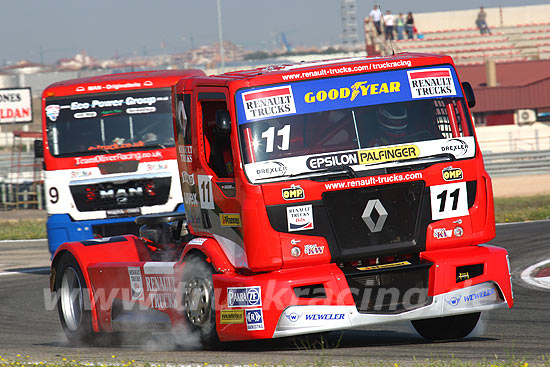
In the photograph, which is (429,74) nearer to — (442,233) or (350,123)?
(350,123)

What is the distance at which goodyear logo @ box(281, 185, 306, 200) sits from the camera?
6805mm

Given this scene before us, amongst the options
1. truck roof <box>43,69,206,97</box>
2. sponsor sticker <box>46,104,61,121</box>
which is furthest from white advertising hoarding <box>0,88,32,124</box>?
sponsor sticker <box>46,104,61,121</box>

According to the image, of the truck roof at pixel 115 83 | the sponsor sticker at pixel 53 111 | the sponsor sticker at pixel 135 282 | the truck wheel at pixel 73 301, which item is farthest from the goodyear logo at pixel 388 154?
the sponsor sticker at pixel 53 111

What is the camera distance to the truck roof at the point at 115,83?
14.1 m

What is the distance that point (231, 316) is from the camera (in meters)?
6.98

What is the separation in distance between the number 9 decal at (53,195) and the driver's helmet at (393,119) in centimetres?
809

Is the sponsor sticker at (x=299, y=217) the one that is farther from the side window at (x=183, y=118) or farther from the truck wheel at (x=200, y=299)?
the side window at (x=183, y=118)

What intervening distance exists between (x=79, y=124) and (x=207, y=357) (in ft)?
25.5

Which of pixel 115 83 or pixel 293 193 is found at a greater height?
pixel 115 83

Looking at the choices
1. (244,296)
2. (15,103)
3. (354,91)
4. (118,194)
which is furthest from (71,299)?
(15,103)

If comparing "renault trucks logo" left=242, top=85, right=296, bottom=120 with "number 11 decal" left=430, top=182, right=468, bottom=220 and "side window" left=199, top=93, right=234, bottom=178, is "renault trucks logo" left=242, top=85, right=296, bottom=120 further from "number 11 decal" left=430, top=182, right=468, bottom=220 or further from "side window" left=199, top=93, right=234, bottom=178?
"number 11 decal" left=430, top=182, right=468, bottom=220

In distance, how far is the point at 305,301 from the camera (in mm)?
6793

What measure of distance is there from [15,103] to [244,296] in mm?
35122

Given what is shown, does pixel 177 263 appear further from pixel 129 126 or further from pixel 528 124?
pixel 528 124
